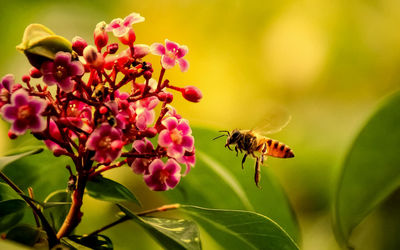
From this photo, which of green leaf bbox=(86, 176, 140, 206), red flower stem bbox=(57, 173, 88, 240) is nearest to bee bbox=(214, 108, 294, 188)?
green leaf bbox=(86, 176, 140, 206)

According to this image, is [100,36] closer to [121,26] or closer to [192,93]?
[121,26]

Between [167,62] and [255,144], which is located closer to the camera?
[167,62]

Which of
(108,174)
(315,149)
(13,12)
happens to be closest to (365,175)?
(315,149)

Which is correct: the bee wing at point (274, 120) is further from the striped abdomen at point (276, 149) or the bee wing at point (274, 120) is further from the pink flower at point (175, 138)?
the pink flower at point (175, 138)

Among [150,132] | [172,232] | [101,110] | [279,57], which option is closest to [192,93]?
[150,132]

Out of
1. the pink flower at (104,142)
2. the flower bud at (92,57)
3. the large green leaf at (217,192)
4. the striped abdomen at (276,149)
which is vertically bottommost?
the large green leaf at (217,192)

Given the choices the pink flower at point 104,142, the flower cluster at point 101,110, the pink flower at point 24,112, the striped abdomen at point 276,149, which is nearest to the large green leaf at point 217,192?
the striped abdomen at point 276,149
